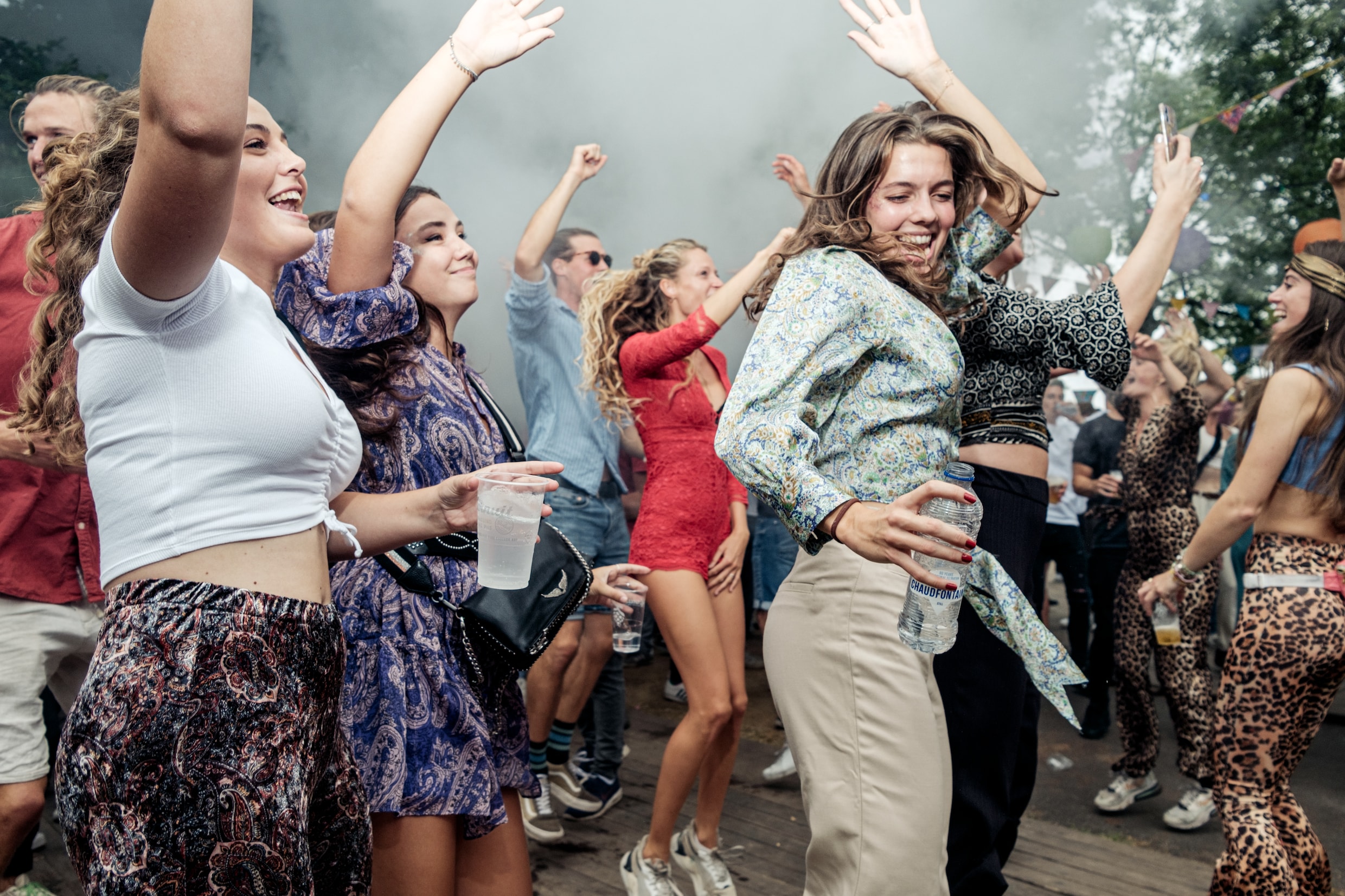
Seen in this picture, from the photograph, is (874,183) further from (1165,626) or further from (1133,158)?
(1133,158)

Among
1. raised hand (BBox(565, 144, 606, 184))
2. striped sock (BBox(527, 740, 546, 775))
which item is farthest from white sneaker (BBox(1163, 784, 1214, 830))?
raised hand (BBox(565, 144, 606, 184))

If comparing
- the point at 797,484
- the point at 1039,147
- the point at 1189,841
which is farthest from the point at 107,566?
the point at 1039,147

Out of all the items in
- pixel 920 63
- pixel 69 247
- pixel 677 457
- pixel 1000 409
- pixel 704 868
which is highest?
pixel 920 63

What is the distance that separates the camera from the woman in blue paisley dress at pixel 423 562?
1.75 m

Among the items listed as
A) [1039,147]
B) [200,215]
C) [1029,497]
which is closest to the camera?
[200,215]

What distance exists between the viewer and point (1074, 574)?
19.9 ft

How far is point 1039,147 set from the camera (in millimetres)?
9367

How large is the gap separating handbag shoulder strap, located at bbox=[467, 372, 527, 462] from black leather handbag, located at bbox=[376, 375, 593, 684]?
215mm

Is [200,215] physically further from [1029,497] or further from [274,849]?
[1029,497]

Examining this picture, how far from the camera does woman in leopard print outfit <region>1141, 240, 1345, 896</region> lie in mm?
2457

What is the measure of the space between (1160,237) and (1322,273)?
2.50 feet

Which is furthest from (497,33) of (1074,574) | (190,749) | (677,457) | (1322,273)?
(1074,574)

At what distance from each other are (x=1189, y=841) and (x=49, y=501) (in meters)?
4.06

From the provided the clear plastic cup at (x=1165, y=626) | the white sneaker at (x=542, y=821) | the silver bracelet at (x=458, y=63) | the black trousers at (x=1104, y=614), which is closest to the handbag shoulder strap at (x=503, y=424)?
the silver bracelet at (x=458, y=63)
